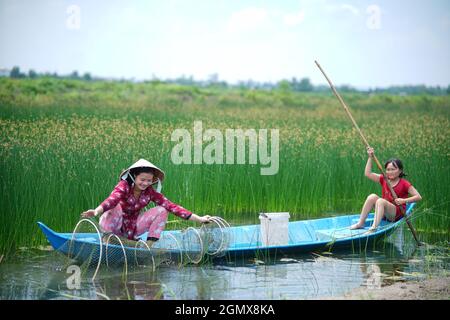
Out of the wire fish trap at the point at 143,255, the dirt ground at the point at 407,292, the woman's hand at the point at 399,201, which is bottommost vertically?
the dirt ground at the point at 407,292

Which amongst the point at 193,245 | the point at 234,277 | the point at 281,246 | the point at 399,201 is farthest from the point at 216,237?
the point at 399,201

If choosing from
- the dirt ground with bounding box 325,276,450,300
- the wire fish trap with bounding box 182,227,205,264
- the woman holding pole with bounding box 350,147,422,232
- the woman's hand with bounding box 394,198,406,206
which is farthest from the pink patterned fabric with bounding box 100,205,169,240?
the woman's hand with bounding box 394,198,406,206

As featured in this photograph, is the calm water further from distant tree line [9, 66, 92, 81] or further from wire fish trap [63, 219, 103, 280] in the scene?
distant tree line [9, 66, 92, 81]

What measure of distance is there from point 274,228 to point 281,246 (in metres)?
0.27

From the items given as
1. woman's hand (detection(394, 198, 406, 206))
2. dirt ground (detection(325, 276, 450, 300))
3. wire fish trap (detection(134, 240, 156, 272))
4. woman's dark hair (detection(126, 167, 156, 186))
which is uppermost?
woman's dark hair (detection(126, 167, 156, 186))

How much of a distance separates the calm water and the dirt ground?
0.13 metres

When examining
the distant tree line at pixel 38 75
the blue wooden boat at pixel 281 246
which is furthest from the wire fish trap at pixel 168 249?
the distant tree line at pixel 38 75

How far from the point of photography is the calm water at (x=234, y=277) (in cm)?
578

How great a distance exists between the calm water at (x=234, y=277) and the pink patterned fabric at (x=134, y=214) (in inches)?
14.1

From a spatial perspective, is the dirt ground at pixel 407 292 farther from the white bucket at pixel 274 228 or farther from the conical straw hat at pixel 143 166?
the conical straw hat at pixel 143 166

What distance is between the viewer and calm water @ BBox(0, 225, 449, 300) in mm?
5777

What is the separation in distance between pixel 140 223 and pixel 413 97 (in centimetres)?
1643
